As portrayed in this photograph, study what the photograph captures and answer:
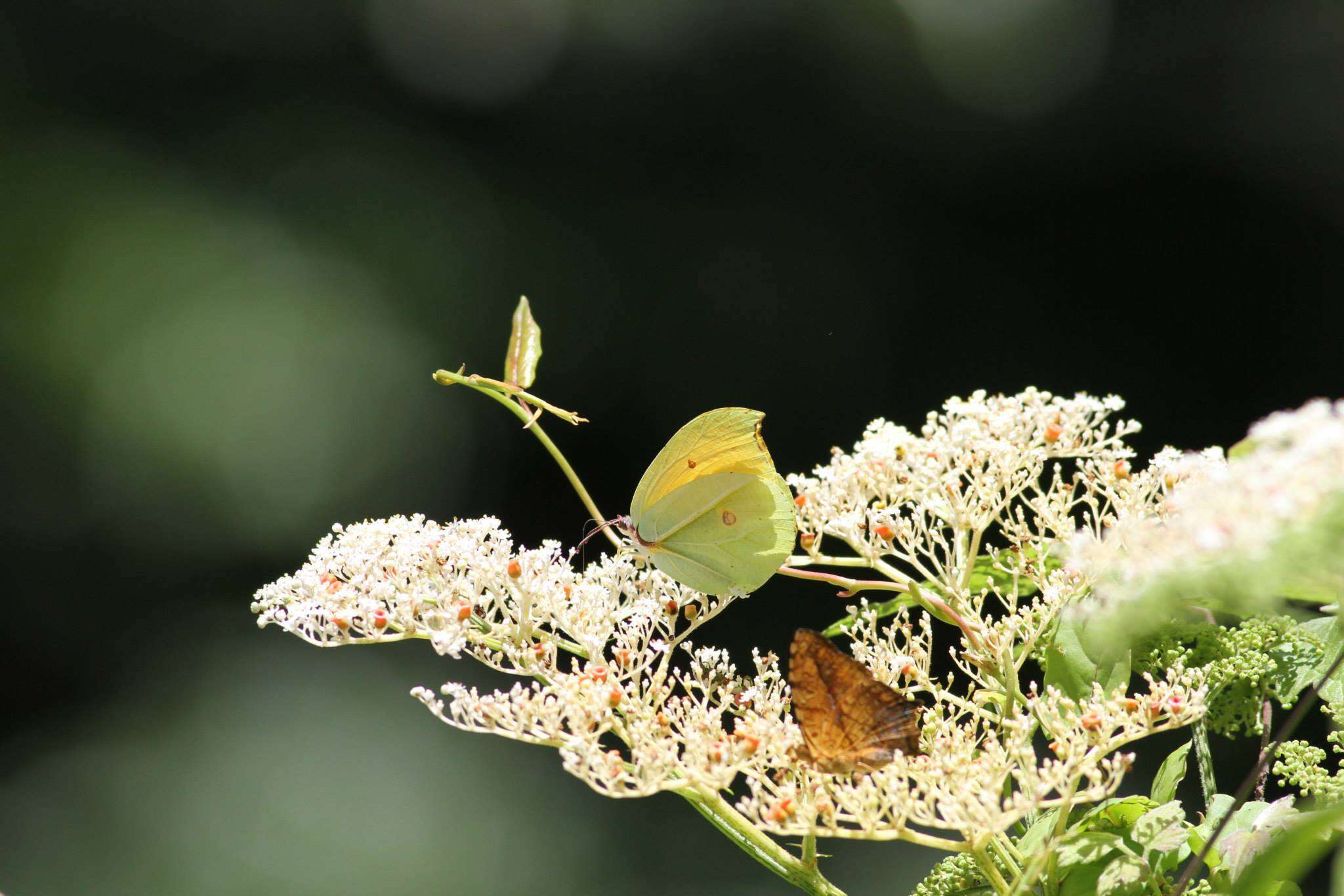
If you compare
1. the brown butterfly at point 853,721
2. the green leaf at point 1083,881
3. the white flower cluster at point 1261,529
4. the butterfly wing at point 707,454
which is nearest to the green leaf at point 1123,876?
the green leaf at point 1083,881

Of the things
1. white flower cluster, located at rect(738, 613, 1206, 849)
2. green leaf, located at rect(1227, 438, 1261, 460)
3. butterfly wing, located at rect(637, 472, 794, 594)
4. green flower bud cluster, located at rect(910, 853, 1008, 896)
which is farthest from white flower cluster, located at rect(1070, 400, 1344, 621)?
butterfly wing, located at rect(637, 472, 794, 594)

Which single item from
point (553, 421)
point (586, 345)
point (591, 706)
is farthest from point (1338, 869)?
point (586, 345)

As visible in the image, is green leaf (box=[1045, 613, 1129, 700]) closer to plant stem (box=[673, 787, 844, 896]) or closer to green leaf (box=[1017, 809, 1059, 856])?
green leaf (box=[1017, 809, 1059, 856])

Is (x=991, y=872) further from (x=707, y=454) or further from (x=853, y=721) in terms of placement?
(x=707, y=454)

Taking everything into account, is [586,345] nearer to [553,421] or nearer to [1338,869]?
[553,421]

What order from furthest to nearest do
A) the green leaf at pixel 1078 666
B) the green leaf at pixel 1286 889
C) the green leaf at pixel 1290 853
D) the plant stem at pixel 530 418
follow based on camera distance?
the plant stem at pixel 530 418
the green leaf at pixel 1078 666
the green leaf at pixel 1286 889
the green leaf at pixel 1290 853

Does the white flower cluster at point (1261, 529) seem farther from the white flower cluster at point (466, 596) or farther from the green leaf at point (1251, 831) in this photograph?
the white flower cluster at point (466, 596)
